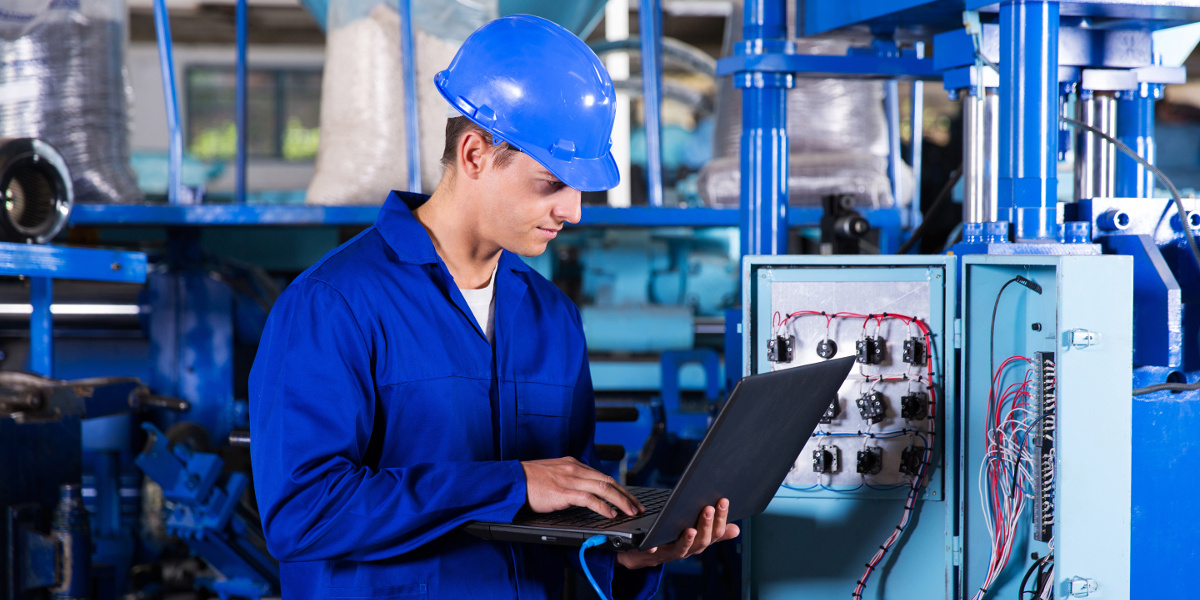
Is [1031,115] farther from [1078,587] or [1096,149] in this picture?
[1078,587]

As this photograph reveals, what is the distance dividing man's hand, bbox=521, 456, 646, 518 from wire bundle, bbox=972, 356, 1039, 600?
1.01m

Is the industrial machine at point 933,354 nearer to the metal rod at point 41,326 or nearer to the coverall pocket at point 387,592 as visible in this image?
the metal rod at point 41,326

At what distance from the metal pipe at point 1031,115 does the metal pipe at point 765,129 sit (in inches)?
24.1

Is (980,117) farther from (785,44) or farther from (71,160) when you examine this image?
(71,160)

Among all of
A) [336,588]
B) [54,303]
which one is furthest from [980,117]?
[54,303]

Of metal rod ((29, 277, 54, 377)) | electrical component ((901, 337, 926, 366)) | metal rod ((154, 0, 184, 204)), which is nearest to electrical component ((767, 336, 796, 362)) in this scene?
electrical component ((901, 337, 926, 366))

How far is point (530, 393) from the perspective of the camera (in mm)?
1479

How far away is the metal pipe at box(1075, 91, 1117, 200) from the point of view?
238 centimetres

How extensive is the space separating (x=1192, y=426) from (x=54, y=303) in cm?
349

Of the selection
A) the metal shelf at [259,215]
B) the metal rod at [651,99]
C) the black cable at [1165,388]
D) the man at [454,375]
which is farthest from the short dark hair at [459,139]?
the metal rod at [651,99]

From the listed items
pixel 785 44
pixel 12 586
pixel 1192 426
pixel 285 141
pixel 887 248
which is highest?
pixel 285 141

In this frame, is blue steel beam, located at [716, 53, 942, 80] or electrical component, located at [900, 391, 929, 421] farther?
blue steel beam, located at [716, 53, 942, 80]

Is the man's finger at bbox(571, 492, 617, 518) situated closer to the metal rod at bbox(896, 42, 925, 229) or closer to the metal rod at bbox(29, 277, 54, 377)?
the metal rod at bbox(29, 277, 54, 377)

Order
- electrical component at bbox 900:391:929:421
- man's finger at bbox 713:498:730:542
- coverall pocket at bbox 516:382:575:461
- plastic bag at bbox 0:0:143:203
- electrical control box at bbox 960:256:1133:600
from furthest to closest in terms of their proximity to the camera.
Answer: plastic bag at bbox 0:0:143:203 < electrical component at bbox 900:391:929:421 < electrical control box at bbox 960:256:1133:600 < coverall pocket at bbox 516:382:575:461 < man's finger at bbox 713:498:730:542
